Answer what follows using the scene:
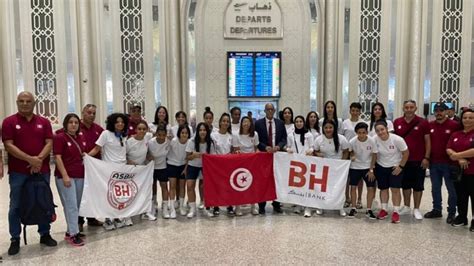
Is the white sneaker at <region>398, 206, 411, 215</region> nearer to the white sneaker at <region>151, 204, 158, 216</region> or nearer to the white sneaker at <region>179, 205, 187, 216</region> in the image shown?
the white sneaker at <region>179, 205, 187, 216</region>

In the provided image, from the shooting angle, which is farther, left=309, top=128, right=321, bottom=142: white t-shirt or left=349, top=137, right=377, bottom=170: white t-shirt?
left=309, top=128, right=321, bottom=142: white t-shirt

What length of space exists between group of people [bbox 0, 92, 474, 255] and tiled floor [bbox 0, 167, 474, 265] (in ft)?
0.68

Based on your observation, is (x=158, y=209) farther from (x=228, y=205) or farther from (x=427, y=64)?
(x=427, y=64)

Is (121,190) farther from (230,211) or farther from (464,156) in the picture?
(464,156)

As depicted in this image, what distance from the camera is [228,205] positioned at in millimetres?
4781

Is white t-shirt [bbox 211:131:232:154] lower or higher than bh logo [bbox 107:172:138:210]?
higher

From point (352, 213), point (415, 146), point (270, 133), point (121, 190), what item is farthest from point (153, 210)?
point (415, 146)

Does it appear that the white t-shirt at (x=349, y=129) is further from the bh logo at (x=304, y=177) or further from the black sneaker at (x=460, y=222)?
the black sneaker at (x=460, y=222)

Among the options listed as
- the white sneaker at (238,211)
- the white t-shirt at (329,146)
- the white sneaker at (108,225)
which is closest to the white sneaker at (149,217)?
the white sneaker at (108,225)

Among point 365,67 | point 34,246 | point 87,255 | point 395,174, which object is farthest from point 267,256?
point 365,67

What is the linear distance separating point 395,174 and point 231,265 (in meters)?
2.45

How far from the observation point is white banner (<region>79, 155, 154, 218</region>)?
4.07m

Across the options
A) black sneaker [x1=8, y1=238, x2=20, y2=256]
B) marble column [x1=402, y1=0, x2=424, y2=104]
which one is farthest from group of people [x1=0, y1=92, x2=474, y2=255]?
marble column [x1=402, y1=0, x2=424, y2=104]

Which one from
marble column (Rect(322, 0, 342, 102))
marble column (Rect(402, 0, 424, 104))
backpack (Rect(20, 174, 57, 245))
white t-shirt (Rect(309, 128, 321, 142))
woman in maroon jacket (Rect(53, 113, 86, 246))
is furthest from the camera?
marble column (Rect(322, 0, 342, 102))
